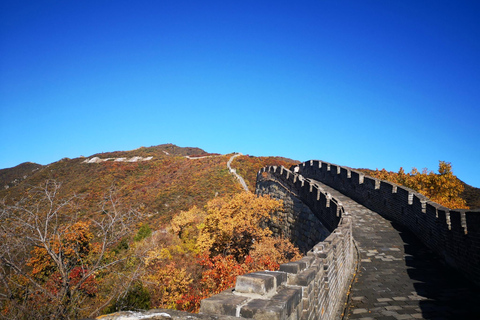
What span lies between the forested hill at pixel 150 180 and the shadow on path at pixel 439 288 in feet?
70.9

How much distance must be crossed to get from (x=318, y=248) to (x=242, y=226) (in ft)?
39.9

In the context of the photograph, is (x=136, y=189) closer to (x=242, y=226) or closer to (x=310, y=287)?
(x=242, y=226)

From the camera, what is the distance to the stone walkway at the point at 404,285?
5434 mm

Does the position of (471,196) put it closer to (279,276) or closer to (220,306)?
(279,276)

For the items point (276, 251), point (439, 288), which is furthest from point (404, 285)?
point (276, 251)

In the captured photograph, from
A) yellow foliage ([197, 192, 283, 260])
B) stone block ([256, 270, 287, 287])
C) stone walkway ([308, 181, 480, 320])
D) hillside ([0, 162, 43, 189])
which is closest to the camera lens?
stone block ([256, 270, 287, 287])

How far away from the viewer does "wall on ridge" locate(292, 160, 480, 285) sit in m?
6.92

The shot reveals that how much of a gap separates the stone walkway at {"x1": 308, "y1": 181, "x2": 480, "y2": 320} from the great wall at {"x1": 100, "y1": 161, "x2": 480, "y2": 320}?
0.06ft

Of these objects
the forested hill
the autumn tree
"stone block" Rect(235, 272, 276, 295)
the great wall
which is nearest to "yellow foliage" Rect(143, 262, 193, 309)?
the great wall

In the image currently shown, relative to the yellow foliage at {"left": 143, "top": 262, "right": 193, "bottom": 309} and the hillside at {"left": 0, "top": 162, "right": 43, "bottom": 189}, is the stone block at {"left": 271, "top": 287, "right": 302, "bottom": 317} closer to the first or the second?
the yellow foliage at {"left": 143, "top": 262, "right": 193, "bottom": 309}

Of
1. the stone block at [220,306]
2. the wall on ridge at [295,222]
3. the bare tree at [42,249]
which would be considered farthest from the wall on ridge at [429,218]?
the bare tree at [42,249]

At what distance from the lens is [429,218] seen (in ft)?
30.7

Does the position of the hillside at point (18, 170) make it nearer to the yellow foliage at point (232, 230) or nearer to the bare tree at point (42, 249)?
the yellow foliage at point (232, 230)

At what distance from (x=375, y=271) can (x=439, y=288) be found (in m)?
1.45
